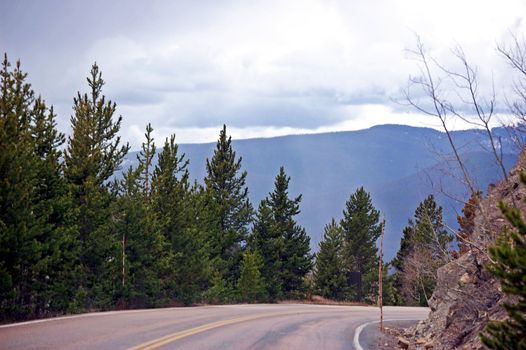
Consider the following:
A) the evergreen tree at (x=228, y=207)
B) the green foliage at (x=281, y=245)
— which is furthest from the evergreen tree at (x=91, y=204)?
the green foliage at (x=281, y=245)

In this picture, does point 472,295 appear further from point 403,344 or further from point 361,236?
point 361,236

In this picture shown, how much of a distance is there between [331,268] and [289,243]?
7.13 metres

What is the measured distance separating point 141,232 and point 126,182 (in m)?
2.68

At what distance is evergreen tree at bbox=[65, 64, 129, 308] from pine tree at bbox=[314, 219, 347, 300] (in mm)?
32911

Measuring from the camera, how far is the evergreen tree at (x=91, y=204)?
24.2 meters

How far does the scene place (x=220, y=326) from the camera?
1677 cm

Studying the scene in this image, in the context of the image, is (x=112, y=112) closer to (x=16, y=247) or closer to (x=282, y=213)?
(x=16, y=247)

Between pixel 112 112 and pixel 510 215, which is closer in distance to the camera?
pixel 510 215

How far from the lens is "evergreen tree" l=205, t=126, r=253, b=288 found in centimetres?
4969

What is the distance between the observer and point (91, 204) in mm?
24109

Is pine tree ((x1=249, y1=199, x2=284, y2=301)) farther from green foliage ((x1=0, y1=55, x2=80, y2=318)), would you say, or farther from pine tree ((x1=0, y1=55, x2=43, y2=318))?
pine tree ((x1=0, y1=55, x2=43, y2=318))

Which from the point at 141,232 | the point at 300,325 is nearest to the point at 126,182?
the point at 141,232

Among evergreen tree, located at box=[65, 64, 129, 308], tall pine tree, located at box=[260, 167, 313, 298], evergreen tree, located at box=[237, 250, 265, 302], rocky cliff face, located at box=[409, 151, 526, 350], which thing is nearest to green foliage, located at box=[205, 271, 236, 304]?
evergreen tree, located at box=[237, 250, 265, 302]

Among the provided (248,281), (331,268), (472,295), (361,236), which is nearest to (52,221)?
(472,295)
